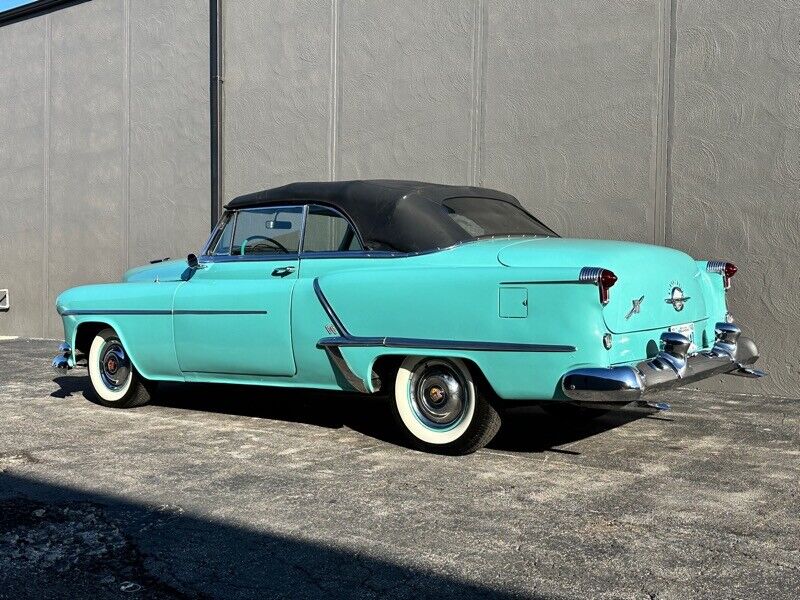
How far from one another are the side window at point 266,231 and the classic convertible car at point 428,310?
0.04 feet

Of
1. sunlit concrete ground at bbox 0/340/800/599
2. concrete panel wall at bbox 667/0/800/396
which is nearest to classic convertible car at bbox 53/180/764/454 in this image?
sunlit concrete ground at bbox 0/340/800/599

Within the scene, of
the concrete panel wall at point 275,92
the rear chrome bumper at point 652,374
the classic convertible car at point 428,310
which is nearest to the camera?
the rear chrome bumper at point 652,374

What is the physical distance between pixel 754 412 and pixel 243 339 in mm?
3620

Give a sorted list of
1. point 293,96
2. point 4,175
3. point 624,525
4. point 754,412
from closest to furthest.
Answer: point 624,525, point 754,412, point 293,96, point 4,175

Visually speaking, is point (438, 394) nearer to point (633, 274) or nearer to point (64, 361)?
point (633, 274)

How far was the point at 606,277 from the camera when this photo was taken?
14.7 ft

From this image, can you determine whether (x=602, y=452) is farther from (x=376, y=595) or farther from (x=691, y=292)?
(x=376, y=595)

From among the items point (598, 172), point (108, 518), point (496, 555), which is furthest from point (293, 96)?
point (496, 555)

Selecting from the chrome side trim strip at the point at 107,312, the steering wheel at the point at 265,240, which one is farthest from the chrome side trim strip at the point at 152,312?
the steering wheel at the point at 265,240

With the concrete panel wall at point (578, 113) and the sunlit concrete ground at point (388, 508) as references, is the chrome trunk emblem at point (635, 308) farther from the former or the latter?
the concrete panel wall at point (578, 113)

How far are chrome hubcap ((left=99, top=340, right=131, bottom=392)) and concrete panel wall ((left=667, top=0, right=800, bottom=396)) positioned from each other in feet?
14.7

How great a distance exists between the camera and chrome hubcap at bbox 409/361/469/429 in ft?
16.7

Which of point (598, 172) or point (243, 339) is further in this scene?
point (598, 172)

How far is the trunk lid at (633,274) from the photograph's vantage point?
462 centimetres
